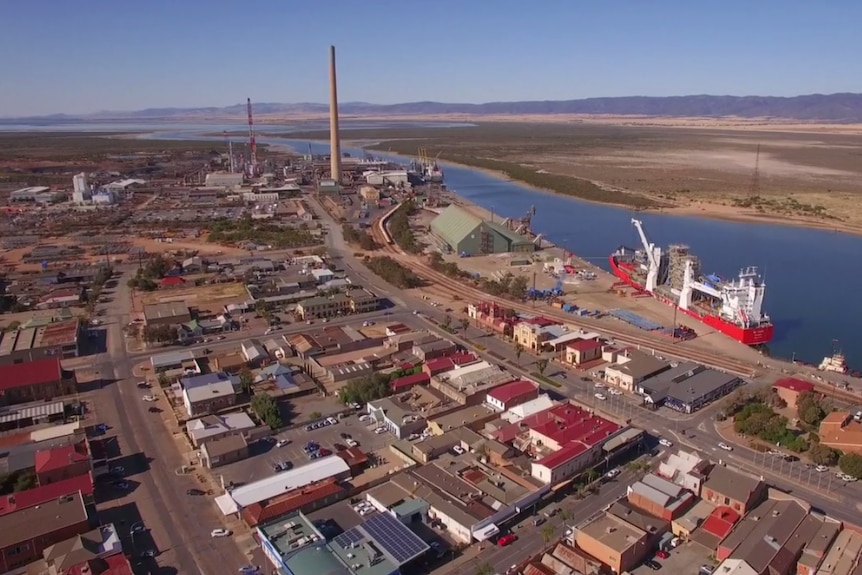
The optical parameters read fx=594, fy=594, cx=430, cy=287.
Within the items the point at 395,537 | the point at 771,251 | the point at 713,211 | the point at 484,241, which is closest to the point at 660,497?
the point at 395,537

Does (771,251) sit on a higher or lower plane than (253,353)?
higher

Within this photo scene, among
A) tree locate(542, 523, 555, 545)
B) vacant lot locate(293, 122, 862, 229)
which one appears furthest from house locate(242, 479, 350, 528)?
vacant lot locate(293, 122, 862, 229)

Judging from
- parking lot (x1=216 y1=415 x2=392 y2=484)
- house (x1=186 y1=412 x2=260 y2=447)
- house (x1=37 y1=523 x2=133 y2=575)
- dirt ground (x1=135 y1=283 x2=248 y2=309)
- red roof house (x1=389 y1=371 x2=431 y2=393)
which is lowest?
parking lot (x1=216 y1=415 x2=392 y2=484)

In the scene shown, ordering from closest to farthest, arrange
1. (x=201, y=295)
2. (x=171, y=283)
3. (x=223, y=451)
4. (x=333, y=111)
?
(x=223, y=451) < (x=201, y=295) < (x=171, y=283) < (x=333, y=111)

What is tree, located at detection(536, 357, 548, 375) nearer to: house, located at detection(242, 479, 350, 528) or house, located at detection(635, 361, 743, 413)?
house, located at detection(635, 361, 743, 413)

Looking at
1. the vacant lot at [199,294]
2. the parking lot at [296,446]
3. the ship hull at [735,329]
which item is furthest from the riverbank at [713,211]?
the parking lot at [296,446]

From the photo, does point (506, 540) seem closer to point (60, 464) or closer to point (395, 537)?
point (395, 537)
